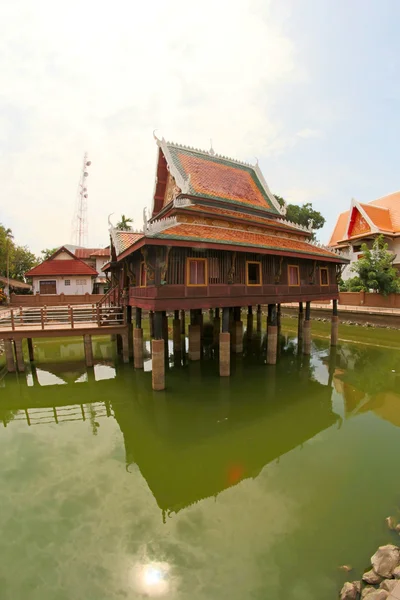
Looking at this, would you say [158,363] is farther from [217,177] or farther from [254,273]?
[217,177]

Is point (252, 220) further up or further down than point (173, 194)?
further down

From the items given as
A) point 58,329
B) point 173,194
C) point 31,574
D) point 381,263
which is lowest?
point 31,574

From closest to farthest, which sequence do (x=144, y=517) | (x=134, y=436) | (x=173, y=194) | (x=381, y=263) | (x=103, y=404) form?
(x=144, y=517) < (x=134, y=436) < (x=103, y=404) < (x=173, y=194) < (x=381, y=263)

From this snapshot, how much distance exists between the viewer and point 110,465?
24.6 feet

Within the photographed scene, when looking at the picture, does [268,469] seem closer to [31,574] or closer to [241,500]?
[241,500]

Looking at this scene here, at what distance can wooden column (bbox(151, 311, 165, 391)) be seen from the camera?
10.7 metres

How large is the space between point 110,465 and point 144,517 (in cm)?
210

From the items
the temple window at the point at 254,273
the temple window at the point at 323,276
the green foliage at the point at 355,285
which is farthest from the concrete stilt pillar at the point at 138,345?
the green foliage at the point at 355,285

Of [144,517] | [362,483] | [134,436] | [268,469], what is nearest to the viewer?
[144,517]

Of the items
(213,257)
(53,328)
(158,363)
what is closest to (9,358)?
(53,328)

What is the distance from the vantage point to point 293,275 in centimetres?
1540

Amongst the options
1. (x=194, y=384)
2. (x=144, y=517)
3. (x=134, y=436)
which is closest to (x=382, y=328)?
(x=194, y=384)

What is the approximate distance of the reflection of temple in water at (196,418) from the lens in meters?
7.15

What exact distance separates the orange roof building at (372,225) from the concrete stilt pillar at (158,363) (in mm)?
27976
